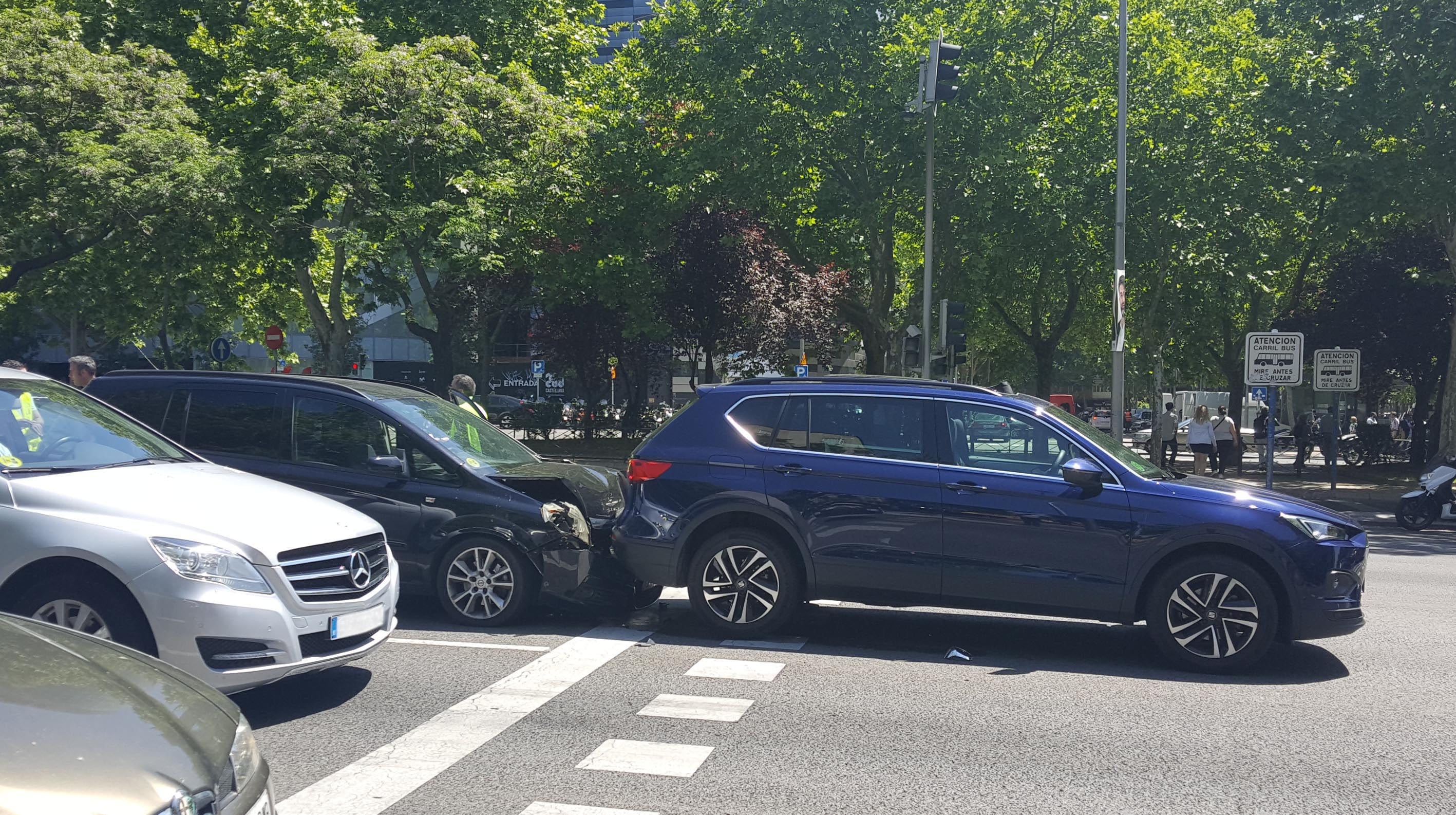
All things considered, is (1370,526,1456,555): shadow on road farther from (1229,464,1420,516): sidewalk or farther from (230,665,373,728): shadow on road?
(230,665,373,728): shadow on road

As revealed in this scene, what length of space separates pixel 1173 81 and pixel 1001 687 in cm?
2546

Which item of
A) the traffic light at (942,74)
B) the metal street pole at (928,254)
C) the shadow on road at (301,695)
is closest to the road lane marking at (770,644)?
the shadow on road at (301,695)

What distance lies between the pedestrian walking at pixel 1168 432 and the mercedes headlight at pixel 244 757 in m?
26.9

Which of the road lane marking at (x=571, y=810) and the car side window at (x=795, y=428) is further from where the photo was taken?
the car side window at (x=795, y=428)

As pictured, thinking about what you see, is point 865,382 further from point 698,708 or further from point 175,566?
point 175,566

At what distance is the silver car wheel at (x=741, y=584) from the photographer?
24.9ft

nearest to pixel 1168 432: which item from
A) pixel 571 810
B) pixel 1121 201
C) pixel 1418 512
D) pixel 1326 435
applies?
pixel 1326 435

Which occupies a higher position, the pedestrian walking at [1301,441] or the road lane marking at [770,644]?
the pedestrian walking at [1301,441]

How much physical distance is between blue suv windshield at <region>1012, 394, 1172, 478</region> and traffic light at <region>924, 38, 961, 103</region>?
9589 mm

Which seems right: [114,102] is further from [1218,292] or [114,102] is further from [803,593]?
[1218,292]

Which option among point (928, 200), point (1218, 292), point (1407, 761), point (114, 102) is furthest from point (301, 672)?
point (1218, 292)

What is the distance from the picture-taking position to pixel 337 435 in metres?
8.12

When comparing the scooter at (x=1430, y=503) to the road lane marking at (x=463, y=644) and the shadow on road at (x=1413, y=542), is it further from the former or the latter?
the road lane marking at (x=463, y=644)

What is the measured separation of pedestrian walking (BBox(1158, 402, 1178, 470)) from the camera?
91.8 ft
